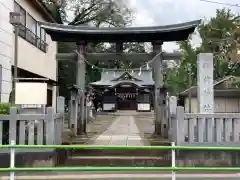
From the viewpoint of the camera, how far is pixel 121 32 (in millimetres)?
15430

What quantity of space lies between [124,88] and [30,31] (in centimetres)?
3282

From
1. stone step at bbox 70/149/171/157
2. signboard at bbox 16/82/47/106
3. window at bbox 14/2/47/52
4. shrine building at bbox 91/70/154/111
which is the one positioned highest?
window at bbox 14/2/47/52

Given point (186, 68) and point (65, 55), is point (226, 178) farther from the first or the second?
point (186, 68)

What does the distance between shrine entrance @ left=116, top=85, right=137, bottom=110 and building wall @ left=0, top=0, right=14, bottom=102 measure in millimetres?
36067

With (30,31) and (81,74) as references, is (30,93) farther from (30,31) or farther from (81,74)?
(30,31)

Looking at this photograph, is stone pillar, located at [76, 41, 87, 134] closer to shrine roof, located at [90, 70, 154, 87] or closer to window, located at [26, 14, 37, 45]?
window, located at [26, 14, 37, 45]

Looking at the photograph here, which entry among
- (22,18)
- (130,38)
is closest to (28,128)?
(130,38)

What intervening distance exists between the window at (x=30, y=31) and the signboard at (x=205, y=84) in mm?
11667

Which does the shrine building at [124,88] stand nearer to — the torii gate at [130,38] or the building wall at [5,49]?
the building wall at [5,49]

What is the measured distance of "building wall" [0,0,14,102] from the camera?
17859mm

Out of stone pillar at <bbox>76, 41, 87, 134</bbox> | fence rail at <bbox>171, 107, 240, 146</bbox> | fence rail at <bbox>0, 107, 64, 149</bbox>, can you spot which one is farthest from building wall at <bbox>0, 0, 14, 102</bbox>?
fence rail at <bbox>171, 107, 240, 146</bbox>

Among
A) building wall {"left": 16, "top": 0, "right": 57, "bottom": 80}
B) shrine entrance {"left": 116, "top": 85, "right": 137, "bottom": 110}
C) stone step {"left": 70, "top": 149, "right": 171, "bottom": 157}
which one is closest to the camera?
stone step {"left": 70, "top": 149, "right": 171, "bottom": 157}

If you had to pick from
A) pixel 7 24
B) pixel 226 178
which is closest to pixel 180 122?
pixel 226 178

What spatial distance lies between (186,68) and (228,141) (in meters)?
39.6
